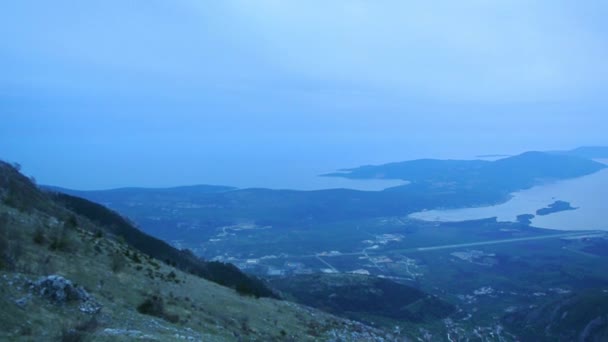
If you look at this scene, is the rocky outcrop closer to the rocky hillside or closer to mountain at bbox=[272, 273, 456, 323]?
the rocky hillside

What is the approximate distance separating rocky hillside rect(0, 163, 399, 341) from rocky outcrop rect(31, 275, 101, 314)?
0.07 ft

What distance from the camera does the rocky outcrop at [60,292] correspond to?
31.1 ft

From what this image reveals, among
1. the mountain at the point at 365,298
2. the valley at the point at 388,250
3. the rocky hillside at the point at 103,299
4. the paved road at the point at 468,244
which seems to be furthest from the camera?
the paved road at the point at 468,244

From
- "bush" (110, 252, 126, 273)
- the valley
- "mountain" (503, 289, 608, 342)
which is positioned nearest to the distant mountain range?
the valley

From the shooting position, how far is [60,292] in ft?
31.6

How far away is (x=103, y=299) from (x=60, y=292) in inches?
65.0

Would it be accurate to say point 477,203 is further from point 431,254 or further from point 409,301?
point 409,301

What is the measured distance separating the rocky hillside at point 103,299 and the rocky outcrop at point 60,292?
0.02 m

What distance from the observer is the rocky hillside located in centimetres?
875

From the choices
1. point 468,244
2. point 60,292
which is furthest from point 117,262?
point 468,244

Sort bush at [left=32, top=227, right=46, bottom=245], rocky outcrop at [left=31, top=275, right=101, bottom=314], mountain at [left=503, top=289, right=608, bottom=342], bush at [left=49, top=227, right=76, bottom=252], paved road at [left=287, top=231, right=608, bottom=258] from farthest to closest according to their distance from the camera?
1. paved road at [left=287, top=231, right=608, bottom=258]
2. mountain at [left=503, top=289, right=608, bottom=342]
3. bush at [left=49, top=227, right=76, bottom=252]
4. bush at [left=32, top=227, right=46, bottom=245]
5. rocky outcrop at [left=31, top=275, right=101, bottom=314]

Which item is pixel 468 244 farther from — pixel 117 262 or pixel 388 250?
pixel 117 262

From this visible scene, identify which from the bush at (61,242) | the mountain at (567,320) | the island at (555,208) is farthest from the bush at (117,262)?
the island at (555,208)

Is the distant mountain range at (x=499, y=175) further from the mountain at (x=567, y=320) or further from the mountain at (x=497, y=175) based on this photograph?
the mountain at (x=567, y=320)
